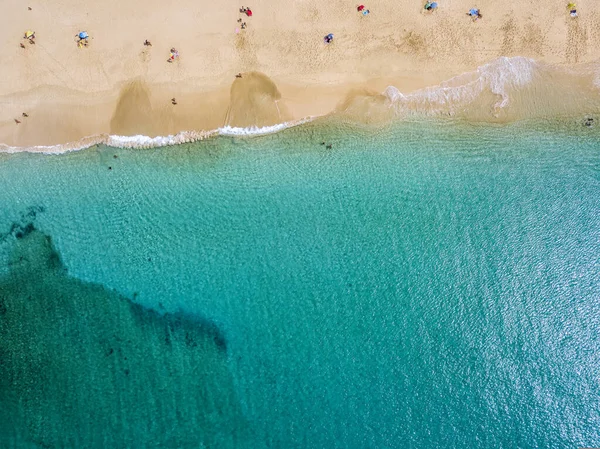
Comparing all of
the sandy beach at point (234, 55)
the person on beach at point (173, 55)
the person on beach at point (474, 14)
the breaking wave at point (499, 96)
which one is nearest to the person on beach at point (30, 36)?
the sandy beach at point (234, 55)

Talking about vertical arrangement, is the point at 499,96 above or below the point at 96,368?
above

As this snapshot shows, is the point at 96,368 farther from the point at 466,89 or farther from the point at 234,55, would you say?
the point at 466,89

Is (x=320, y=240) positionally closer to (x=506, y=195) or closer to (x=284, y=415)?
(x=284, y=415)

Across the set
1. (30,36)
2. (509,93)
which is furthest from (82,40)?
(509,93)

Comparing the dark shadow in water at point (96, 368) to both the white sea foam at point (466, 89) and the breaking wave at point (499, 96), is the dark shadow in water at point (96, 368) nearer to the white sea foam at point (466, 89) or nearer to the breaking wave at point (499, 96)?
the breaking wave at point (499, 96)

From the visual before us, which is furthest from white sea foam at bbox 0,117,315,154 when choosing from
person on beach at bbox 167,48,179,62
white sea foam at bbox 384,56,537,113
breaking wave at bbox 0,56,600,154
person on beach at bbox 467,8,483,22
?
person on beach at bbox 467,8,483,22

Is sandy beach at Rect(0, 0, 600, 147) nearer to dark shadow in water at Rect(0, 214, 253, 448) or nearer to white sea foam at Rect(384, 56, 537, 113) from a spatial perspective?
white sea foam at Rect(384, 56, 537, 113)
